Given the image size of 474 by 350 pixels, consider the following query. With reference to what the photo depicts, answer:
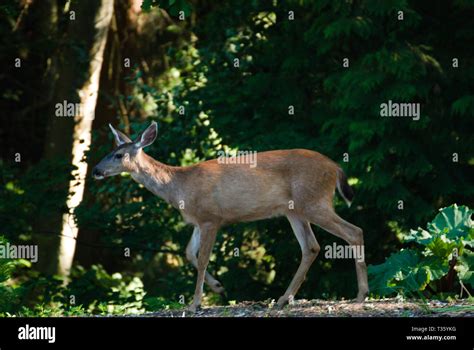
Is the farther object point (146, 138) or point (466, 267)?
point (146, 138)

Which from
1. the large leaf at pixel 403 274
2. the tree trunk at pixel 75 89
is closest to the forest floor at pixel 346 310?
the large leaf at pixel 403 274

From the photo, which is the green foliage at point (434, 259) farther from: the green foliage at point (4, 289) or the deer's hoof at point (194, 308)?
the green foliage at point (4, 289)

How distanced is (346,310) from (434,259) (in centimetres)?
108

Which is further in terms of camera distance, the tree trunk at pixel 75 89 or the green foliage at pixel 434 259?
the tree trunk at pixel 75 89

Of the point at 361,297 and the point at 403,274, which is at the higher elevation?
the point at 403,274

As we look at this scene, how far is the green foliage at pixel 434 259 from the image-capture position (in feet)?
31.4

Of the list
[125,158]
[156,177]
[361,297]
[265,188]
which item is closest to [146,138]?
[125,158]

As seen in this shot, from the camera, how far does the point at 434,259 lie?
966 centimetres

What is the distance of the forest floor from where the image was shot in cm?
876

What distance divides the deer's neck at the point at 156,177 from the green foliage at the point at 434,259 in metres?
2.23

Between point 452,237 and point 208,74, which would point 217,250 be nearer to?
point 208,74

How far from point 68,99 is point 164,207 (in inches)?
119

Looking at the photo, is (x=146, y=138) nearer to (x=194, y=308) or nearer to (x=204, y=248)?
(x=204, y=248)

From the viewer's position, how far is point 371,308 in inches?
360
